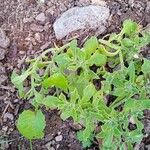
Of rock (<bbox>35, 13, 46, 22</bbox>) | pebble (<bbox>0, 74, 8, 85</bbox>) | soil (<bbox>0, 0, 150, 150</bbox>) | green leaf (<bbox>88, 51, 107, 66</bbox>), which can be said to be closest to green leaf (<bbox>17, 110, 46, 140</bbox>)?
soil (<bbox>0, 0, 150, 150</bbox>)

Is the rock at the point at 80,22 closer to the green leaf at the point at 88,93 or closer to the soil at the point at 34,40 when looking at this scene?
the soil at the point at 34,40

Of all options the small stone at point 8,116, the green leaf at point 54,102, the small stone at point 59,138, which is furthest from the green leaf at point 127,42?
the small stone at point 8,116

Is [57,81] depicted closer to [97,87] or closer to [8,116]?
[97,87]

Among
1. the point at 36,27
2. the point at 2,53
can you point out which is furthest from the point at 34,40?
the point at 2,53

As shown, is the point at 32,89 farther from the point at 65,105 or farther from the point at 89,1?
the point at 89,1

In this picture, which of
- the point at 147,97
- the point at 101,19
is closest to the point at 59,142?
the point at 147,97

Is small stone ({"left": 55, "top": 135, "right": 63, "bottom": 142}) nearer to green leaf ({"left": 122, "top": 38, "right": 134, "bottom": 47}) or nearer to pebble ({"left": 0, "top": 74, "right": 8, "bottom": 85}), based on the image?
pebble ({"left": 0, "top": 74, "right": 8, "bottom": 85})
